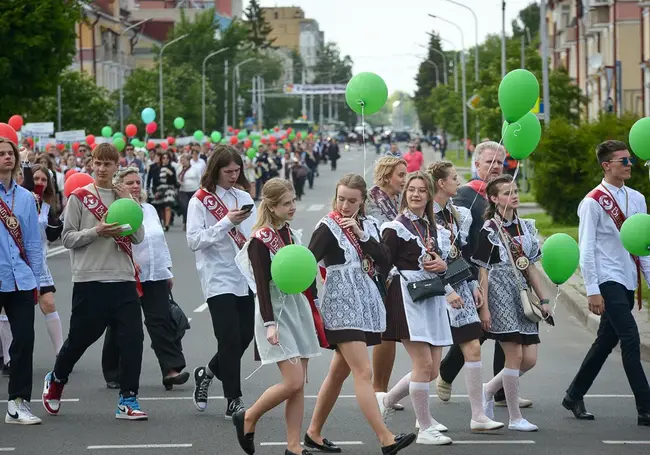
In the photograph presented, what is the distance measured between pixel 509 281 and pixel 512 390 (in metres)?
0.68

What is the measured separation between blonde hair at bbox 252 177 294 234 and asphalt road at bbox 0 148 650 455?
4.48 ft

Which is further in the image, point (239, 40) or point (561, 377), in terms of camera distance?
point (239, 40)

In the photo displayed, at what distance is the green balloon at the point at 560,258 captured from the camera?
9.20 metres

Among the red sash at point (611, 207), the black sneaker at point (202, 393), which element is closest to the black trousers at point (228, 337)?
the black sneaker at point (202, 393)

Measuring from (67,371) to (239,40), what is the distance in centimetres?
10788

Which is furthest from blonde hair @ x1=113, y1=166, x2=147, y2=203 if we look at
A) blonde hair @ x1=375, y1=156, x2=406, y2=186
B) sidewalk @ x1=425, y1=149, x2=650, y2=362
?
sidewalk @ x1=425, y1=149, x2=650, y2=362

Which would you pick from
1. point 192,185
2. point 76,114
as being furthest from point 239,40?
point 192,185

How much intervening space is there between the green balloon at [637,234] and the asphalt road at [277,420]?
1123 millimetres

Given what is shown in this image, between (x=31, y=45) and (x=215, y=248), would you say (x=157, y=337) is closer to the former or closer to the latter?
(x=215, y=248)

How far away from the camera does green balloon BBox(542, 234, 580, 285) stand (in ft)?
30.2

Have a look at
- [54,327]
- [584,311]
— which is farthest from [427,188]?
[584,311]

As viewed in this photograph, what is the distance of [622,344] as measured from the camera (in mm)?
9219

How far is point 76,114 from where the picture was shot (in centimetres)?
5772

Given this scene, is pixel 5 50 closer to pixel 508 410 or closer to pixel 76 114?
pixel 76 114
